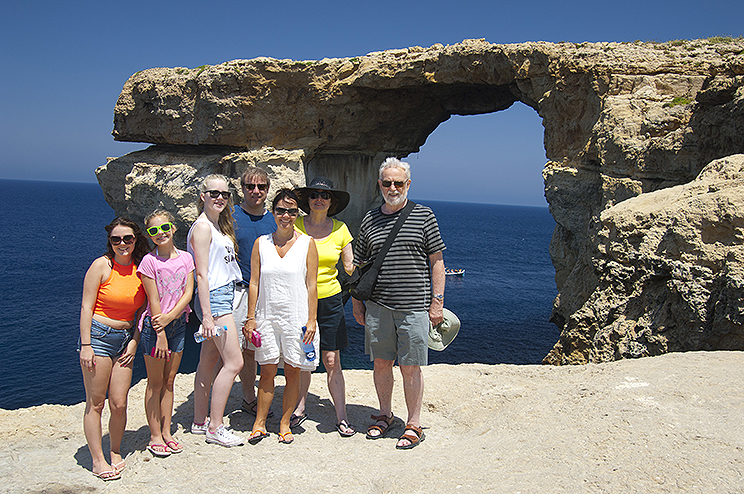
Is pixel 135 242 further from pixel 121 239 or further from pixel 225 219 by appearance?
pixel 225 219

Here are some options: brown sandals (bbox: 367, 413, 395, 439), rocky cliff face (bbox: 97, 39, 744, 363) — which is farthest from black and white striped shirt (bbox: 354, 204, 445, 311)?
rocky cliff face (bbox: 97, 39, 744, 363)

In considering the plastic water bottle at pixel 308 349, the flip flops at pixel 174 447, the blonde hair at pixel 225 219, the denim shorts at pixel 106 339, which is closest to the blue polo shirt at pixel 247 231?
the blonde hair at pixel 225 219

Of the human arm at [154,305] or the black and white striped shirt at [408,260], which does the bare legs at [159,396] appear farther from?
the black and white striped shirt at [408,260]

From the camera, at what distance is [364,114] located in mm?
17875

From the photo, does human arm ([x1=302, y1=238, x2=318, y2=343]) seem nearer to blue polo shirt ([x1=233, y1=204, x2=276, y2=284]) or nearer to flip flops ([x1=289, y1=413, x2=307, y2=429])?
blue polo shirt ([x1=233, y1=204, x2=276, y2=284])

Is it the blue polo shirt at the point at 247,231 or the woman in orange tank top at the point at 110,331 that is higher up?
the blue polo shirt at the point at 247,231

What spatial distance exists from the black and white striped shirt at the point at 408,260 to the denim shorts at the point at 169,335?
1.66m

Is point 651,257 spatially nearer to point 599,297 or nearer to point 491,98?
point 599,297

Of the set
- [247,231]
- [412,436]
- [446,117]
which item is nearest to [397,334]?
[412,436]

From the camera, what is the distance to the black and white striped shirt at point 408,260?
13.9ft

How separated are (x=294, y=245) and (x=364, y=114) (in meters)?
14.4

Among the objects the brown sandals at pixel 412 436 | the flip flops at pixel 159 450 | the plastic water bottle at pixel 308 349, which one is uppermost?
the plastic water bottle at pixel 308 349

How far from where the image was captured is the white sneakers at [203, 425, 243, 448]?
14.2ft

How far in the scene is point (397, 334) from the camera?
4.39 metres
